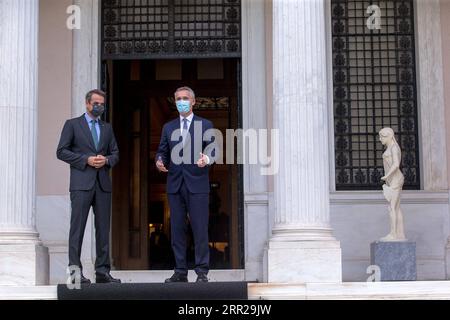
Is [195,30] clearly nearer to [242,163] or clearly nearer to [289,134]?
[242,163]

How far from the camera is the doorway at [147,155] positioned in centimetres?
1956

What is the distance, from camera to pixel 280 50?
40.5 feet

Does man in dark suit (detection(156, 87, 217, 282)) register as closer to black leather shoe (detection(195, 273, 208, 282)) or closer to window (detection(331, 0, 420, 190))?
black leather shoe (detection(195, 273, 208, 282))

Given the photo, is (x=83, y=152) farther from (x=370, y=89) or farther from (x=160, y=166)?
(x=370, y=89)

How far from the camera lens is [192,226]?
1077 centimetres

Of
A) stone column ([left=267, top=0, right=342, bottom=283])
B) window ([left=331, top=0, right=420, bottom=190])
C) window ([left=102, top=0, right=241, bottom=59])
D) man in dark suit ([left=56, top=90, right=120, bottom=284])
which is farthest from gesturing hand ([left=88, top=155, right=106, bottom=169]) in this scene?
window ([left=331, top=0, right=420, bottom=190])

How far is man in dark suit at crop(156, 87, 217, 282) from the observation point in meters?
10.7

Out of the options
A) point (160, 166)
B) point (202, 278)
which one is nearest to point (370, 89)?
point (160, 166)

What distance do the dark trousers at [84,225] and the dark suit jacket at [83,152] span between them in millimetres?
105

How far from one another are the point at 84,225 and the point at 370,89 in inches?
259

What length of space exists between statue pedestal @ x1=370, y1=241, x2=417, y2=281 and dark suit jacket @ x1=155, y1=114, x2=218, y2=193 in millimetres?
3776

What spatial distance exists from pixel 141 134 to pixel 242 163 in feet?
19.5

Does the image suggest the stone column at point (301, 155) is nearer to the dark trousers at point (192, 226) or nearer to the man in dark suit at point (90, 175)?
the dark trousers at point (192, 226)

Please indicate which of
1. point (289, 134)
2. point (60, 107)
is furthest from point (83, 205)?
point (60, 107)
